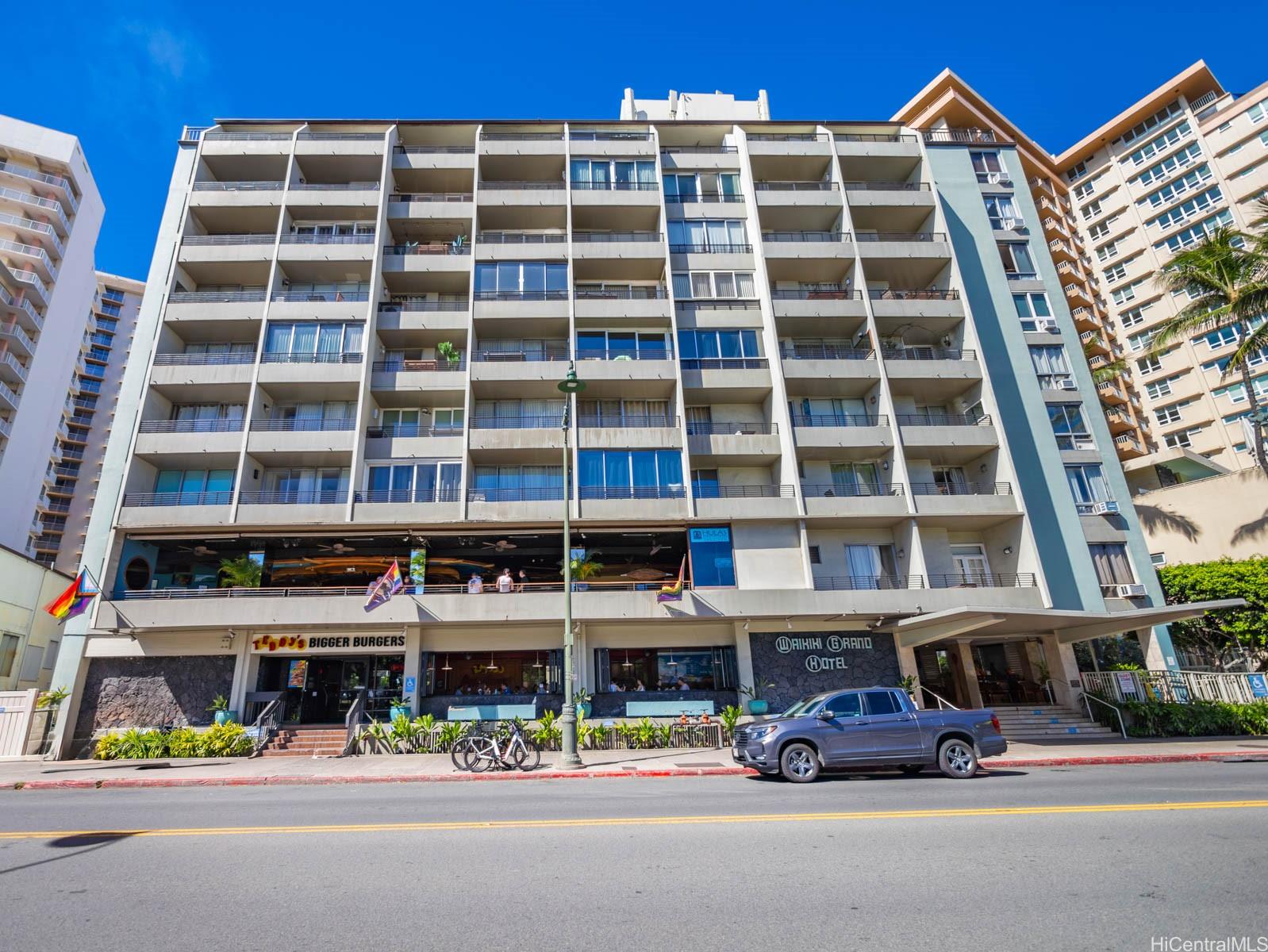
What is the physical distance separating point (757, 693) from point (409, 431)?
18.8m

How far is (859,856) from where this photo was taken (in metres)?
6.49

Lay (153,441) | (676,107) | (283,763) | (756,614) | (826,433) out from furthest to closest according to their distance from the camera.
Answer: (676,107)
(826,433)
(153,441)
(756,614)
(283,763)

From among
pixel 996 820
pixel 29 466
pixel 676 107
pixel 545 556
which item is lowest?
pixel 996 820

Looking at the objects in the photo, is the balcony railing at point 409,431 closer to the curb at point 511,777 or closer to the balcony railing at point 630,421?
the balcony railing at point 630,421

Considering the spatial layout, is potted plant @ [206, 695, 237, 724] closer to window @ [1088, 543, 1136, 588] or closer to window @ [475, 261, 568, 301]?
window @ [475, 261, 568, 301]

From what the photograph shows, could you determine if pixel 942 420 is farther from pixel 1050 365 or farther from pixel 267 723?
pixel 267 723

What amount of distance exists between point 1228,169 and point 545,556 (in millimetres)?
66173

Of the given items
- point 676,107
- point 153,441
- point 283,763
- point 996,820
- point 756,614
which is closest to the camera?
point 996,820

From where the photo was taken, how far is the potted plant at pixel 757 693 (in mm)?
23359

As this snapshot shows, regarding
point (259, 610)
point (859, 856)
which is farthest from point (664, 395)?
point (859, 856)

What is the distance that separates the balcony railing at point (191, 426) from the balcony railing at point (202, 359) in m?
2.48

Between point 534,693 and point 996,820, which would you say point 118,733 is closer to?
point 534,693

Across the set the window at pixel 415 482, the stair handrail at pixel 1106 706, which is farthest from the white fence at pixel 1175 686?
the window at pixel 415 482

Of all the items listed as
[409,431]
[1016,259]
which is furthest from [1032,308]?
[409,431]
